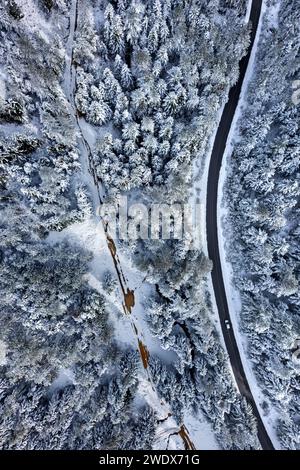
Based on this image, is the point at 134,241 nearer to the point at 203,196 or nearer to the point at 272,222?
the point at 203,196

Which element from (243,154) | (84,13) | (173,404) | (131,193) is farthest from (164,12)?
(173,404)

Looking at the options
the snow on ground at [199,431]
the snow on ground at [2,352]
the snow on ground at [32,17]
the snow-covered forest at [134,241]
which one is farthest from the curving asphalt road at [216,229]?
the snow on ground at [32,17]

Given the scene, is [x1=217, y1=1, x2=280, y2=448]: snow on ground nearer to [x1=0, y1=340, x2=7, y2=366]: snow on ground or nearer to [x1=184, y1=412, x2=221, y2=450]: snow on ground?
[x1=184, y1=412, x2=221, y2=450]: snow on ground

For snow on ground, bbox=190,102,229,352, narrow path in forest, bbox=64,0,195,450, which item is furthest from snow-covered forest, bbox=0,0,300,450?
snow on ground, bbox=190,102,229,352

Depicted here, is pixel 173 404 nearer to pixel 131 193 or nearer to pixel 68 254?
pixel 68 254

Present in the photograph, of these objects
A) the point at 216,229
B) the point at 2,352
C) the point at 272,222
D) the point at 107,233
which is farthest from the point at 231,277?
the point at 2,352
